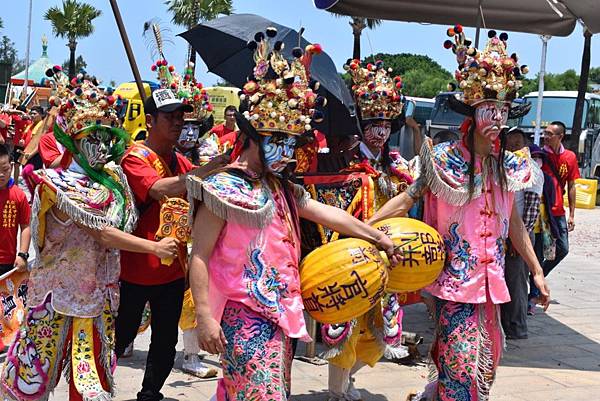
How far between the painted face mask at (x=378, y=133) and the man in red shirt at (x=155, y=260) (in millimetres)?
1413

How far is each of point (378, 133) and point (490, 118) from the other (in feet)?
4.63

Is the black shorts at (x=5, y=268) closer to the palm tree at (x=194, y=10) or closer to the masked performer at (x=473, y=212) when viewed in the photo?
the masked performer at (x=473, y=212)

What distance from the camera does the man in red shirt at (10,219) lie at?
627cm

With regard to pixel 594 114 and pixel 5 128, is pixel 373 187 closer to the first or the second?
pixel 5 128

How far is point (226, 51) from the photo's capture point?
20.9 ft

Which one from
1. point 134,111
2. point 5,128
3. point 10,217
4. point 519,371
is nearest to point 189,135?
point 10,217

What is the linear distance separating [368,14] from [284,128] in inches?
145

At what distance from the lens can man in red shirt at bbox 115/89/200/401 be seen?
4.84 metres

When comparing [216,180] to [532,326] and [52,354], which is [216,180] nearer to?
[52,354]

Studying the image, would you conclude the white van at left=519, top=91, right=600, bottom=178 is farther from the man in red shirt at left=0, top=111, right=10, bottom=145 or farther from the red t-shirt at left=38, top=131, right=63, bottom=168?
the red t-shirt at left=38, top=131, right=63, bottom=168

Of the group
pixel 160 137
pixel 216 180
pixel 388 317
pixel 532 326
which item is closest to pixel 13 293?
pixel 160 137

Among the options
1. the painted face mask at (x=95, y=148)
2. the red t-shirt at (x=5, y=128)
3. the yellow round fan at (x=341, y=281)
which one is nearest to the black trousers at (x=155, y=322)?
the painted face mask at (x=95, y=148)

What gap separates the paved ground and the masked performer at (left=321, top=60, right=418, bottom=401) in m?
0.29

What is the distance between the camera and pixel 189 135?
5.59 m
